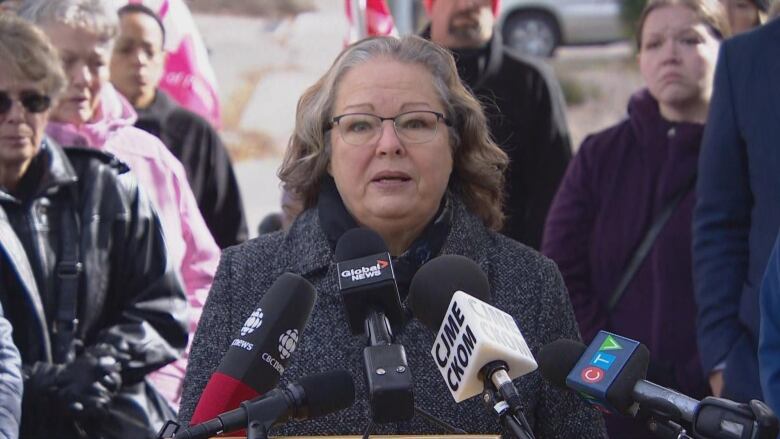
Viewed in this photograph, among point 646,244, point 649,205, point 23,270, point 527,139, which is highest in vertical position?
point 23,270

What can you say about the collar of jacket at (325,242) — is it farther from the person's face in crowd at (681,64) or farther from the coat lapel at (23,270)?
the person's face in crowd at (681,64)

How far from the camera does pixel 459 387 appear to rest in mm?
2330

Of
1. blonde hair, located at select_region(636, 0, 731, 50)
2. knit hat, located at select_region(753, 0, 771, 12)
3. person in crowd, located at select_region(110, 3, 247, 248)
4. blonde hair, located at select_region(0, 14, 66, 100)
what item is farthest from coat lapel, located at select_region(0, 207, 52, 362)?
knit hat, located at select_region(753, 0, 771, 12)

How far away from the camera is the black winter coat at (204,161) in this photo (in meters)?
5.14

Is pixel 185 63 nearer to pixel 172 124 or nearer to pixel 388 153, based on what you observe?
pixel 172 124

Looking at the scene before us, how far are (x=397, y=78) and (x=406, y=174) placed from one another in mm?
248

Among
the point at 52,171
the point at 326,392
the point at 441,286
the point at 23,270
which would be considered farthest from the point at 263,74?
the point at 326,392

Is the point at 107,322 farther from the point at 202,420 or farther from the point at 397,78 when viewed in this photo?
the point at 202,420

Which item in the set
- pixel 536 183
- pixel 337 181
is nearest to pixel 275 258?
pixel 337 181

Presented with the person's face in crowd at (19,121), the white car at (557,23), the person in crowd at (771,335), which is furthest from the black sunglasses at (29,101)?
the white car at (557,23)

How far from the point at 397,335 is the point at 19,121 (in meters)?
1.56

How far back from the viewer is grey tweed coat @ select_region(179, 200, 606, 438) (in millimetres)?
3174

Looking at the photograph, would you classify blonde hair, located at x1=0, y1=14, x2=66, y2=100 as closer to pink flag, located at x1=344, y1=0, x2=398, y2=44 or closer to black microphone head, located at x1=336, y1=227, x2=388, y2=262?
pink flag, located at x1=344, y1=0, x2=398, y2=44

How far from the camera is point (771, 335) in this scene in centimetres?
310
